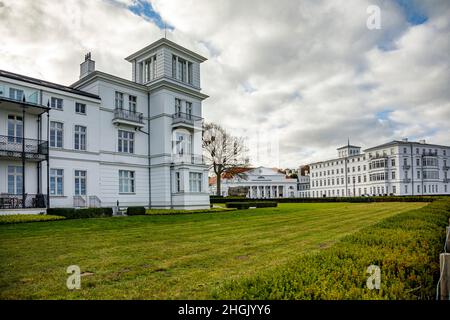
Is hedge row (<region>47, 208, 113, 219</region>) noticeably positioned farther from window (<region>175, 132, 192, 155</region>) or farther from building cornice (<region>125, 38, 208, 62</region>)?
building cornice (<region>125, 38, 208, 62</region>)

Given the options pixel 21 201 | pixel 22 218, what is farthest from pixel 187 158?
pixel 22 218

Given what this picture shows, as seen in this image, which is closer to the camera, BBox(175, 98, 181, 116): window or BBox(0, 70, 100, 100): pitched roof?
BBox(0, 70, 100, 100): pitched roof

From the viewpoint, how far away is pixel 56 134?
23188 mm

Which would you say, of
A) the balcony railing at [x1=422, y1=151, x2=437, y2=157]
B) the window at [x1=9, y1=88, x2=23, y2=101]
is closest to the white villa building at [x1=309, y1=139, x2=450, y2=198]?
the balcony railing at [x1=422, y1=151, x2=437, y2=157]

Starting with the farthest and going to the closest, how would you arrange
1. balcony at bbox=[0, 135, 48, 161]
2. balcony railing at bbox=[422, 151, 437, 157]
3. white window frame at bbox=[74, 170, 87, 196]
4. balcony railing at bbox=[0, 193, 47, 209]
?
1. balcony railing at bbox=[422, 151, 437, 157]
2. white window frame at bbox=[74, 170, 87, 196]
3. balcony at bbox=[0, 135, 48, 161]
4. balcony railing at bbox=[0, 193, 47, 209]

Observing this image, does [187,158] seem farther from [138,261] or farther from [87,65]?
[138,261]

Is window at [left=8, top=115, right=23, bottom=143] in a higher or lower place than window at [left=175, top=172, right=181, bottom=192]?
higher

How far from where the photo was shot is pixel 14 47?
30.7ft

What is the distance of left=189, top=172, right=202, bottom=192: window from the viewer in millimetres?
29062

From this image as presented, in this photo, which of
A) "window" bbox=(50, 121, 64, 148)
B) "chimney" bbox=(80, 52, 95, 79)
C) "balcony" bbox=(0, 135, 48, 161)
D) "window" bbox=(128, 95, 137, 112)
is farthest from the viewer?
"chimney" bbox=(80, 52, 95, 79)

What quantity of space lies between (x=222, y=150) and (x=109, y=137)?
25927mm
